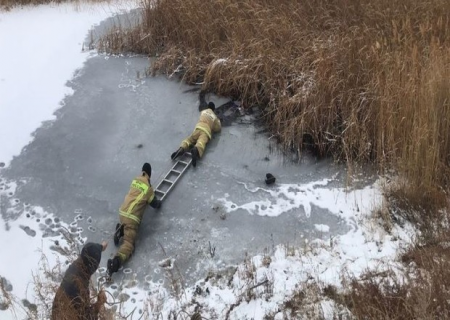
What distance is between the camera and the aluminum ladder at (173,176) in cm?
534

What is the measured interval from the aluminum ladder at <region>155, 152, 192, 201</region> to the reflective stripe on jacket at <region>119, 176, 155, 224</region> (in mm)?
231

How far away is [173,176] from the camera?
18.4ft

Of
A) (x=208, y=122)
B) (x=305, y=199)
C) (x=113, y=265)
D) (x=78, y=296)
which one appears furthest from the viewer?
(x=208, y=122)

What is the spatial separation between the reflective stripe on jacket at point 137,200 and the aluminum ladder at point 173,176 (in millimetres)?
231

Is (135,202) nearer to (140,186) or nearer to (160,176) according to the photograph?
(140,186)

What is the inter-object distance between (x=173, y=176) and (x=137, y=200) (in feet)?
2.52

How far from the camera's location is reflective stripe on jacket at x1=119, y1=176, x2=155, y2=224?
4859 mm

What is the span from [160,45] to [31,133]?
279cm

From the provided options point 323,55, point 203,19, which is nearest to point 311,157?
point 323,55

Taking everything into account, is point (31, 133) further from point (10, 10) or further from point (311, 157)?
point (10, 10)

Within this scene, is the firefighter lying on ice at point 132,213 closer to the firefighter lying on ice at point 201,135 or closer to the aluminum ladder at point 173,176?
the aluminum ladder at point 173,176

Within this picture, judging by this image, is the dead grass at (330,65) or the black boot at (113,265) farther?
the dead grass at (330,65)

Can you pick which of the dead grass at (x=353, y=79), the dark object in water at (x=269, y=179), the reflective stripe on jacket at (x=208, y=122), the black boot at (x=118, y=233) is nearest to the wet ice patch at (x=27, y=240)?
the black boot at (x=118, y=233)

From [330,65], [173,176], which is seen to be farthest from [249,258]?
[330,65]
